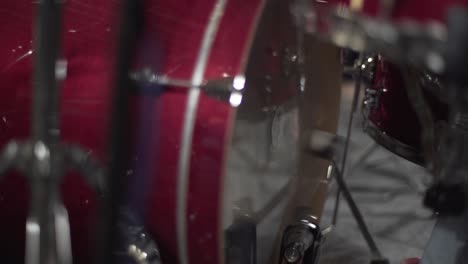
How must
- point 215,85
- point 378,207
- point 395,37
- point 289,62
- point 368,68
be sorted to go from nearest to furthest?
point 395,37 < point 215,85 < point 289,62 < point 368,68 < point 378,207

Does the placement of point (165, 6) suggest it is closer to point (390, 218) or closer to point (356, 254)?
point (356, 254)

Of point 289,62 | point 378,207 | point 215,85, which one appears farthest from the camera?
point 378,207

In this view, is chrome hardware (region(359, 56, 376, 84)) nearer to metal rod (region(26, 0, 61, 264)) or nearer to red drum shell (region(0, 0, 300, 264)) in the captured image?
red drum shell (region(0, 0, 300, 264))

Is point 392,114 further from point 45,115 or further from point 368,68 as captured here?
point 45,115

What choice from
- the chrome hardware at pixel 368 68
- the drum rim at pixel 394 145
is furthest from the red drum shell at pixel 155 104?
the drum rim at pixel 394 145

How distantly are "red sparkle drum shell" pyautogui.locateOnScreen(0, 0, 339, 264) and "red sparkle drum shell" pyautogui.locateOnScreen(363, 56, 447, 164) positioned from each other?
33 cm

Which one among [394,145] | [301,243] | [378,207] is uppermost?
[394,145]

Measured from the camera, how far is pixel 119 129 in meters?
0.49

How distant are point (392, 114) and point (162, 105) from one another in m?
0.55

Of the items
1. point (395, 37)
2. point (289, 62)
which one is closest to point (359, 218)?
point (289, 62)

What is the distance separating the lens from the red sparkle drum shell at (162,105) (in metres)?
0.75

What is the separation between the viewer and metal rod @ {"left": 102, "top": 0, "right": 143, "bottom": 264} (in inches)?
18.7

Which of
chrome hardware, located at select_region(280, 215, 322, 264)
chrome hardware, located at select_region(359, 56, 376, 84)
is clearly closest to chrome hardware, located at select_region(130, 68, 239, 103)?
chrome hardware, located at select_region(280, 215, 322, 264)

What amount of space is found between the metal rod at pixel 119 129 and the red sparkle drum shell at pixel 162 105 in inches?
8.0
